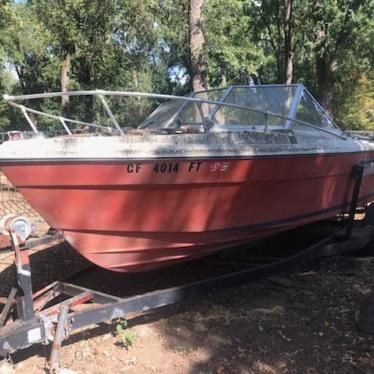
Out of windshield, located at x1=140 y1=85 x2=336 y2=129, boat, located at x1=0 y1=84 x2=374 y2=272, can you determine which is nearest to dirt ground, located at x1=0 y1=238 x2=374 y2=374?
boat, located at x1=0 y1=84 x2=374 y2=272

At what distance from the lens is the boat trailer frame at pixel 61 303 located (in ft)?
12.5

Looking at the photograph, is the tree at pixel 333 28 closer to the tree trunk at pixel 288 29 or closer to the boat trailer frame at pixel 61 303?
the tree trunk at pixel 288 29

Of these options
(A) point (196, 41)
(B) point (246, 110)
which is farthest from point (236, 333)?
(A) point (196, 41)

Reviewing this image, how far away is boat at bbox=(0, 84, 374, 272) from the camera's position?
400 cm

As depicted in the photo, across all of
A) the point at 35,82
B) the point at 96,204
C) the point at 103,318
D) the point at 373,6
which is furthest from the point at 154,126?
the point at 35,82

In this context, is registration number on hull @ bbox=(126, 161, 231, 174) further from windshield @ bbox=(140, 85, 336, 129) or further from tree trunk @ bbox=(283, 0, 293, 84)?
tree trunk @ bbox=(283, 0, 293, 84)

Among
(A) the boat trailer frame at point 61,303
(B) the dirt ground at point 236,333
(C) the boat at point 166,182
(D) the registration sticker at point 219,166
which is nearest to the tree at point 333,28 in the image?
(C) the boat at point 166,182

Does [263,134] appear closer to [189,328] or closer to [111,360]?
[189,328]

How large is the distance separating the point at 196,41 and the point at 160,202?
745 cm

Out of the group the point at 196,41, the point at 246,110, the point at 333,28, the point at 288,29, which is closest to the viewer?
the point at 246,110

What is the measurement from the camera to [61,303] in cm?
418

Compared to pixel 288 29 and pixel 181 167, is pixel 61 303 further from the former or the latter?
pixel 288 29

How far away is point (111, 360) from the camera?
411cm

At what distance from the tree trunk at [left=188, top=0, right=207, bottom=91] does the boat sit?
551cm
